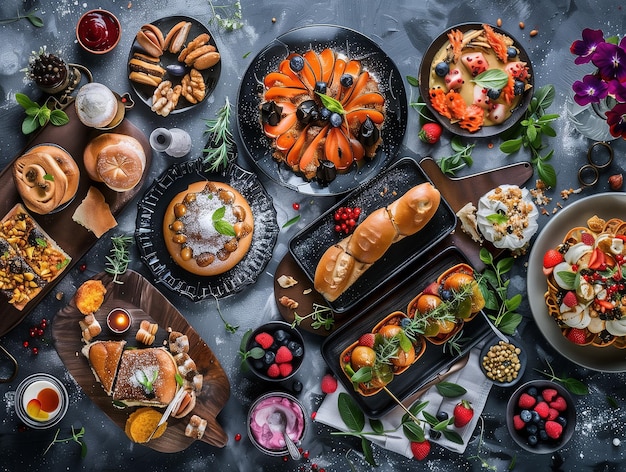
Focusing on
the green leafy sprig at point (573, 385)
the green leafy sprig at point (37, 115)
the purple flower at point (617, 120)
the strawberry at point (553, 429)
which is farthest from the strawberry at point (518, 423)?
the green leafy sprig at point (37, 115)

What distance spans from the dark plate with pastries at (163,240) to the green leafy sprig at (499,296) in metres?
0.96

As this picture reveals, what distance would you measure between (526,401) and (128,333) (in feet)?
5.90

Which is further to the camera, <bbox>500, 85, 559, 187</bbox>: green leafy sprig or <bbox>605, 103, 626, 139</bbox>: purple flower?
<bbox>500, 85, 559, 187</bbox>: green leafy sprig

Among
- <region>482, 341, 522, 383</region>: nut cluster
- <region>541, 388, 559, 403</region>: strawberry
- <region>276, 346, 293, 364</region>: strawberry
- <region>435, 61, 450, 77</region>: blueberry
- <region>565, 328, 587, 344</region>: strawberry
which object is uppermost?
<region>435, 61, 450, 77</region>: blueberry

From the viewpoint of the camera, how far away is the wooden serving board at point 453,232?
119 inches

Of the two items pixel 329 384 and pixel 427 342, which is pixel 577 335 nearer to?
pixel 427 342

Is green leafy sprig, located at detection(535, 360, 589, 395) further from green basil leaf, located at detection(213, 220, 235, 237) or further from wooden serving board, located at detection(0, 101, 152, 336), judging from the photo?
wooden serving board, located at detection(0, 101, 152, 336)

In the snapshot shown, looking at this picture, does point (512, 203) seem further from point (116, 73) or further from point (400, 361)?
point (116, 73)

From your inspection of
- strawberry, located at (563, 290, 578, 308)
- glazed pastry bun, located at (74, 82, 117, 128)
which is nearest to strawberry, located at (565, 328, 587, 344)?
strawberry, located at (563, 290, 578, 308)

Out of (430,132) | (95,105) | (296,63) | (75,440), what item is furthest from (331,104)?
(75,440)

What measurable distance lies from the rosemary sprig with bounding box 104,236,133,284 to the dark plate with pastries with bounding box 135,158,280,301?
10cm

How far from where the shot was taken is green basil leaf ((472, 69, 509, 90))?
2920 mm

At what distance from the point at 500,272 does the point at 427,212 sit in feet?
1.50

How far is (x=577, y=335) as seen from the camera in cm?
284
